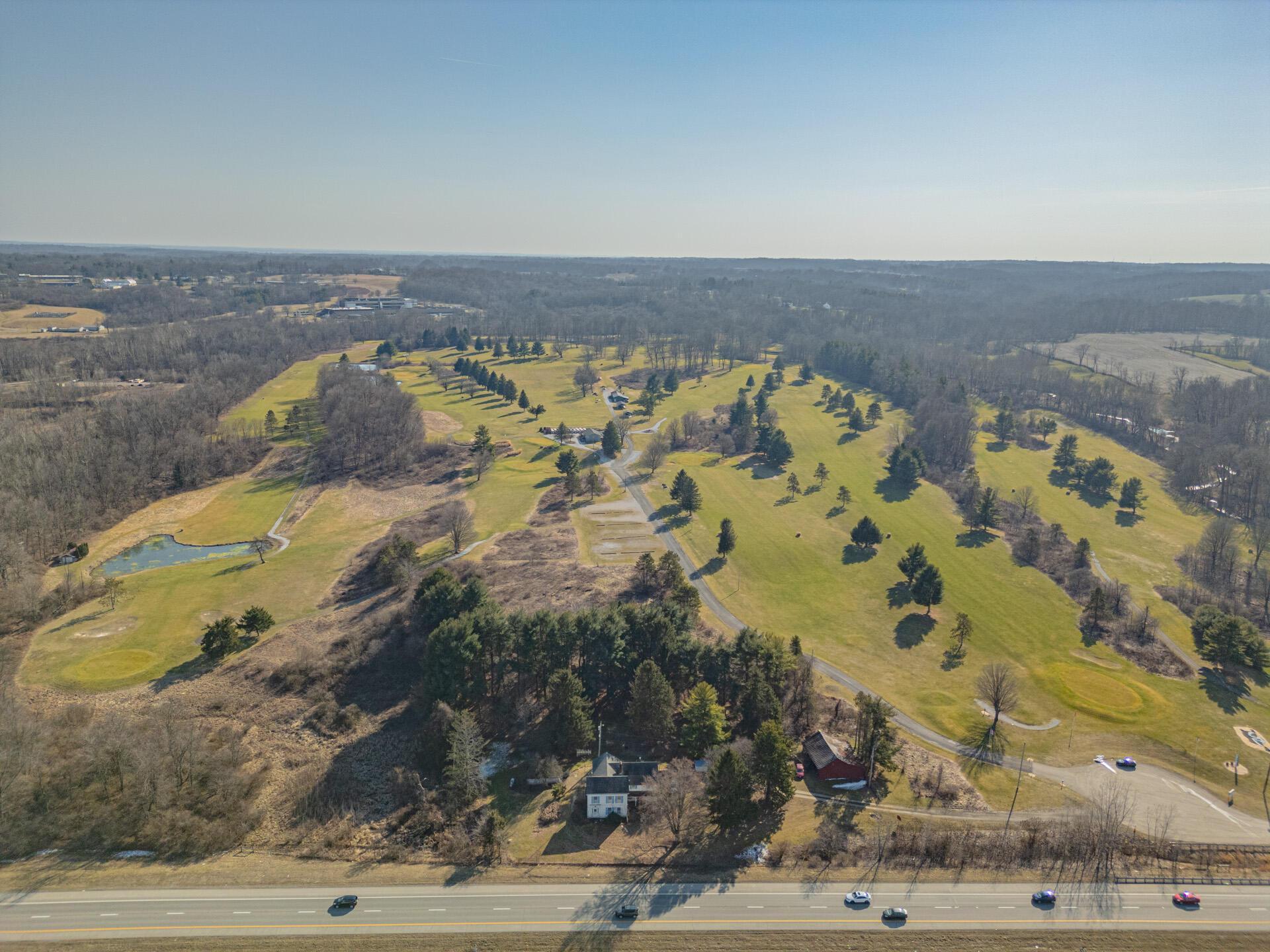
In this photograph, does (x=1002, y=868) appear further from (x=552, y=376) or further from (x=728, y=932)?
(x=552, y=376)

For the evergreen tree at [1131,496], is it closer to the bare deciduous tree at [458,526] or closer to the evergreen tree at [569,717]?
the evergreen tree at [569,717]

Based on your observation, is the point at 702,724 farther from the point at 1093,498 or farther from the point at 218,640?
the point at 1093,498

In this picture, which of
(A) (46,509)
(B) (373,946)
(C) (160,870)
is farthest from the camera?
(A) (46,509)

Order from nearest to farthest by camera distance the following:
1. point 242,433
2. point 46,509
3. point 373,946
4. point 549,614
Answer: point 373,946, point 549,614, point 46,509, point 242,433

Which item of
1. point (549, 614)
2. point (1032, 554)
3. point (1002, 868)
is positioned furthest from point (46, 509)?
point (1032, 554)

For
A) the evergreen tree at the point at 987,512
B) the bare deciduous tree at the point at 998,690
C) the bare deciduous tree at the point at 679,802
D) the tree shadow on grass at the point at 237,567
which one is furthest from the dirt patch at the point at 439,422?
the bare deciduous tree at the point at 998,690

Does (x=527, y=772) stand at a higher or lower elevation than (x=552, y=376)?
lower

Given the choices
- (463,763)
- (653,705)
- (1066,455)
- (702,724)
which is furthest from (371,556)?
(1066,455)
